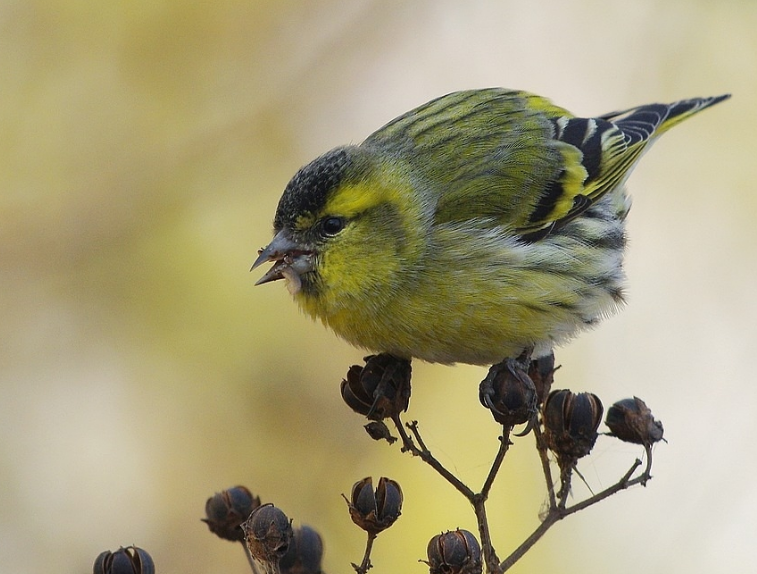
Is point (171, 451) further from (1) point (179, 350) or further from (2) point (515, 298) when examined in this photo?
(2) point (515, 298)

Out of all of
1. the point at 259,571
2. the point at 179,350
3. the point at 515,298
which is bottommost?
the point at 259,571

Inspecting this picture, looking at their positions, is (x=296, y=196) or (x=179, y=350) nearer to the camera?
(x=296, y=196)

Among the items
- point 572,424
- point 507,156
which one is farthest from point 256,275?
point 572,424

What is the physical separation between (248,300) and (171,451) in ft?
2.30

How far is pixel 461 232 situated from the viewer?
2920 millimetres

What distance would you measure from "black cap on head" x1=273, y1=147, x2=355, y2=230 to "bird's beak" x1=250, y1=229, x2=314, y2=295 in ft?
0.22

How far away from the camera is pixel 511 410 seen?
238 centimetres

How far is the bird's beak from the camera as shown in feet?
8.91

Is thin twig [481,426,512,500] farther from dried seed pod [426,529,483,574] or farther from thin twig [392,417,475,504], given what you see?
dried seed pod [426,529,483,574]

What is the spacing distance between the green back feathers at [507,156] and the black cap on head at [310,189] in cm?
31

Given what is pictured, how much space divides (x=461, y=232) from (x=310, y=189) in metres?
0.48

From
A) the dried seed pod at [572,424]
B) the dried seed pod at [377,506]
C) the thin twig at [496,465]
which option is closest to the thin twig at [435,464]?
the thin twig at [496,465]

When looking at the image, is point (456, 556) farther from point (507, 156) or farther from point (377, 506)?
point (507, 156)

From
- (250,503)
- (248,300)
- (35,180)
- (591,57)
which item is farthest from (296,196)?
(591,57)
